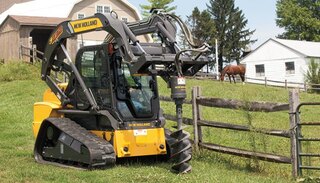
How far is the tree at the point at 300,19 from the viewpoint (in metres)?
74.1

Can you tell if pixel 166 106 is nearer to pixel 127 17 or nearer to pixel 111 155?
pixel 111 155

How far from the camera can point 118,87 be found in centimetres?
984

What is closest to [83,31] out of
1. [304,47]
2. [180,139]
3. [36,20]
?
[180,139]

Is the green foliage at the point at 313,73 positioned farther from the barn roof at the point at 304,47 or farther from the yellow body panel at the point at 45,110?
the yellow body panel at the point at 45,110

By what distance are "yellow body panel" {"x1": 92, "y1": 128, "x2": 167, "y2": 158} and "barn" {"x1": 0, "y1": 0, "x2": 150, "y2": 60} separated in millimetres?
18943

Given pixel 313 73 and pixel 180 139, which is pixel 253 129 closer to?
pixel 180 139

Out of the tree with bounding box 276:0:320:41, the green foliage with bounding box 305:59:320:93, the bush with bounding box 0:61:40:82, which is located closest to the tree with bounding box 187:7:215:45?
the tree with bounding box 276:0:320:41

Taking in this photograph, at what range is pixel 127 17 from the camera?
3884 cm

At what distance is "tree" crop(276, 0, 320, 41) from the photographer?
74.1 metres

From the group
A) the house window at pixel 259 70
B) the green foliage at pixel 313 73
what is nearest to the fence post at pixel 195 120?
the green foliage at pixel 313 73

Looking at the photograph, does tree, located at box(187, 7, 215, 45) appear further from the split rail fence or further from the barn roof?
the split rail fence

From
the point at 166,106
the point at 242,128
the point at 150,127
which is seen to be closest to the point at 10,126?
the point at 166,106

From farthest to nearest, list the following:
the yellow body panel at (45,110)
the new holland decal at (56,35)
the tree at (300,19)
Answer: the tree at (300,19) < the yellow body panel at (45,110) < the new holland decal at (56,35)

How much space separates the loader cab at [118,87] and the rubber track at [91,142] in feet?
1.64
